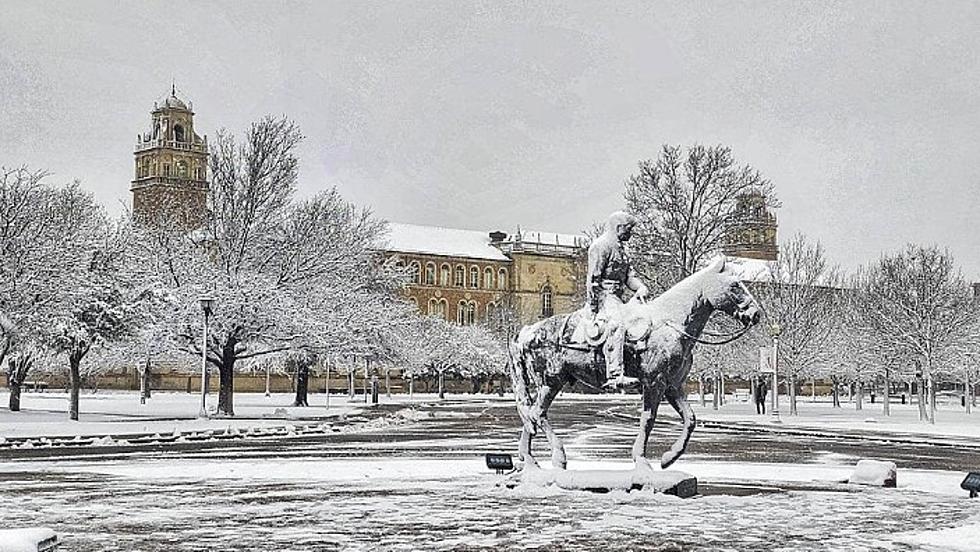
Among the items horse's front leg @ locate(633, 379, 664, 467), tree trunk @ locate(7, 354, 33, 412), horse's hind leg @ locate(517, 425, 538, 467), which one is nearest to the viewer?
horse's front leg @ locate(633, 379, 664, 467)

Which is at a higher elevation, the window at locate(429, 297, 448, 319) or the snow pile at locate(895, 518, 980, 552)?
the window at locate(429, 297, 448, 319)

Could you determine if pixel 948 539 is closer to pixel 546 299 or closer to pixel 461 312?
pixel 461 312

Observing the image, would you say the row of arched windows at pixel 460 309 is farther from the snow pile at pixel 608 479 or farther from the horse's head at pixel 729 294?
the horse's head at pixel 729 294

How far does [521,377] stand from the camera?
18.4 metres

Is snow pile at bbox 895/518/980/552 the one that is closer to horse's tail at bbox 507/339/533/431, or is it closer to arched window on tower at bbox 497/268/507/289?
horse's tail at bbox 507/339/533/431

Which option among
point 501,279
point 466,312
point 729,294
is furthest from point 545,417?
point 501,279

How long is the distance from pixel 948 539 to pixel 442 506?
20.9 ft

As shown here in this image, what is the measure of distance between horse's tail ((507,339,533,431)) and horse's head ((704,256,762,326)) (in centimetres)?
321

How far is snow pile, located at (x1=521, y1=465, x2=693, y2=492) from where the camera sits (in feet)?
53.7

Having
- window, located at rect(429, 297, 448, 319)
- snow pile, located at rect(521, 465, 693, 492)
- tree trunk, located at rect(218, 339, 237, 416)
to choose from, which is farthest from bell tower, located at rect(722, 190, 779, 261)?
window, located at rect(429, 297, 448, 319)

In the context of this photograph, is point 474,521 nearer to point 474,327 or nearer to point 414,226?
point 474,327

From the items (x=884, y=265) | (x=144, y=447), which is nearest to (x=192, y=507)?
(x=144, y=447)

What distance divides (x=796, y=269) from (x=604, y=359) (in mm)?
48460

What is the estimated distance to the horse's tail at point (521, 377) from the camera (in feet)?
60.3
